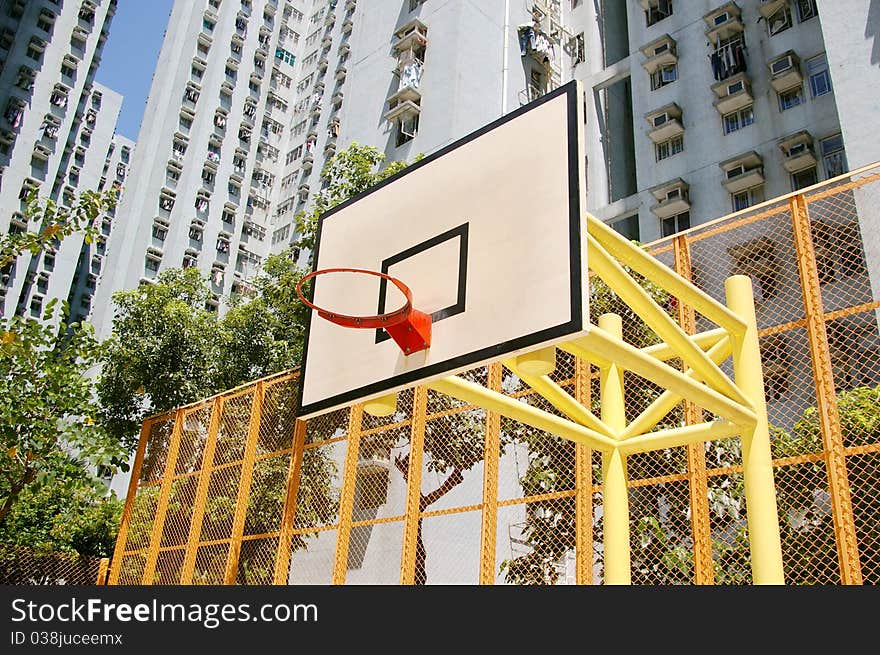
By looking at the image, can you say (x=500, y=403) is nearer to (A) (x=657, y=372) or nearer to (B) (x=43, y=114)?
(A) (x=657, y=372)

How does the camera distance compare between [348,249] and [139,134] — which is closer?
[348,249]

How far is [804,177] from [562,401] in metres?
22.2

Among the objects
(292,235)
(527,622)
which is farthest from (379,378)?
(292,235)

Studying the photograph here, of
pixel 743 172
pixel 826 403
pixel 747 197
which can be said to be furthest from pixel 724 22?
pixel 826 403

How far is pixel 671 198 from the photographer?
27.7m

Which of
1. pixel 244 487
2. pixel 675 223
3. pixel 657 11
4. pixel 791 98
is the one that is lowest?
pixel 244 487

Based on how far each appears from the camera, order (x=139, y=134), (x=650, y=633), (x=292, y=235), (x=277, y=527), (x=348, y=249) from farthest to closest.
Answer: (x=139, y=134) < (x=292, y=235) < (x=277, y=527) < (x=348, y=249) < (x=650, y=633)

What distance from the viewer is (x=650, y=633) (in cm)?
443

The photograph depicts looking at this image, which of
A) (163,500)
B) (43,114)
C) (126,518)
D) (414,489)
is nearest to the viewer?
(414,489)

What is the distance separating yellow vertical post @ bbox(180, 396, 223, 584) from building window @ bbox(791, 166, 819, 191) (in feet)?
64.6

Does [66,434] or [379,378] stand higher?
[66,434]

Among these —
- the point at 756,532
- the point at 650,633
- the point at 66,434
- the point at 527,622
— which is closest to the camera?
the point at 650,633

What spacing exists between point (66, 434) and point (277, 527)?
3844 mm

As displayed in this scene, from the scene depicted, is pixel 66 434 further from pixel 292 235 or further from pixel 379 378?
pixel 292 235
